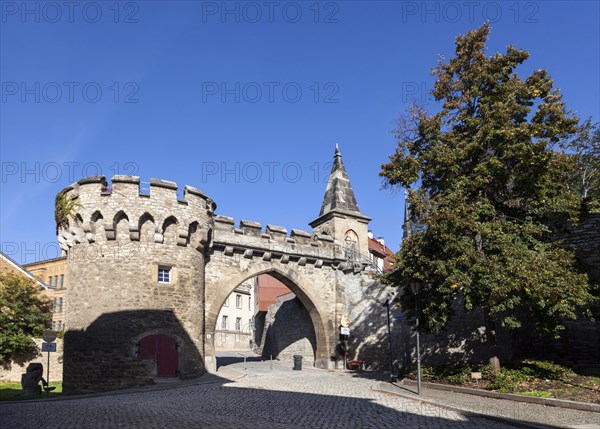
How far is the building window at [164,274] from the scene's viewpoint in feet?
63.3

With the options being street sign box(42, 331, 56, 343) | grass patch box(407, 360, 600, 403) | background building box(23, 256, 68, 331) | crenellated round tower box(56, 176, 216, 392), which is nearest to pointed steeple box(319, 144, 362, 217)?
crenellated round tower box(56, 176, 216, 392)

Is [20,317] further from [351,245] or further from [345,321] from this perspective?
[351,245]

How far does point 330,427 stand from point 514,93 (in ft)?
37.8

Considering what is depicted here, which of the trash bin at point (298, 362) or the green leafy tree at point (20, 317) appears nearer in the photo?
the trash bin at point (298, 362)

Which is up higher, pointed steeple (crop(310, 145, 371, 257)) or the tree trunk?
pointed steeple (crop(310, 145, 371, 257))

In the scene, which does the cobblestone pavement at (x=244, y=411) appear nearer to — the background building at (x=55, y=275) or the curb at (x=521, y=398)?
the curb at (x=521, y=398)

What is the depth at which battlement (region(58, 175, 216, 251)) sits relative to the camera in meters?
18.9

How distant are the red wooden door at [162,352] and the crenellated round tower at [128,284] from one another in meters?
0.04

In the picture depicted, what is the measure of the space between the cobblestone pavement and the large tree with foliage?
382 cm

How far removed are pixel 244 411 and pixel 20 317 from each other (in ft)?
82.6

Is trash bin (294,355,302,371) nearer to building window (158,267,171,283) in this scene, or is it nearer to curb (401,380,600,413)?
building window (158,267,171,283)

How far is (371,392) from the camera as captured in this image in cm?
1502

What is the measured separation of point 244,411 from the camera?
11.2m

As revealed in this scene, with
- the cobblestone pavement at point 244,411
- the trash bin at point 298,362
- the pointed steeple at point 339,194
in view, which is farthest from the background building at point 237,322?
the cobblestone pavement at point 244,411
